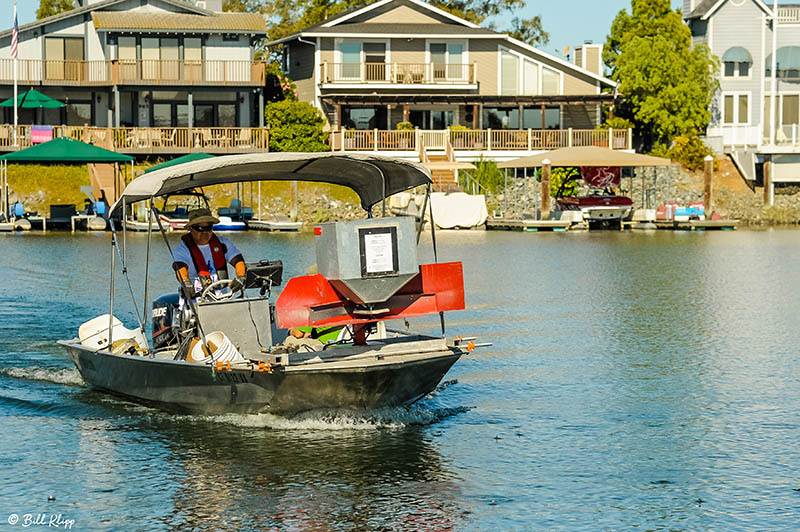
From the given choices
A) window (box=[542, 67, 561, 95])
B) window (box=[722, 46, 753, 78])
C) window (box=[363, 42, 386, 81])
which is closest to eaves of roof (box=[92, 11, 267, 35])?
window (box=[363, 42, 386, 81])

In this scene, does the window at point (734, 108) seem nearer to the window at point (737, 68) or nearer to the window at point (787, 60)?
the window at point (737, 68)

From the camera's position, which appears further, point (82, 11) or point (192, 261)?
point (82, 11)

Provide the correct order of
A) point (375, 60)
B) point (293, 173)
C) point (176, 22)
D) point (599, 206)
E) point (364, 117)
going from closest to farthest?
point (293, 173), point (599, 206), point (176, 22), point (375, 60), point (364, 117)

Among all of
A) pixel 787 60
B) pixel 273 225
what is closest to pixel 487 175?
pixel 273 225

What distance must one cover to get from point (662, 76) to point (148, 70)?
26579mm

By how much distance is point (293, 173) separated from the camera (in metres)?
16.6

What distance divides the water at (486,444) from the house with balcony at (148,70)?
36840 millimetres

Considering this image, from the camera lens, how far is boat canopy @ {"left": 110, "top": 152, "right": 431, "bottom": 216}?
581 inches

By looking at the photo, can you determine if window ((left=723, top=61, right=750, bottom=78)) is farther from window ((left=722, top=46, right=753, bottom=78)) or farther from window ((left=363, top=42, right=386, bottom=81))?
window ((left=363, top=42, right=386, bottom=81))

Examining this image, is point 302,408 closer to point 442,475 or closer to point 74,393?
point 442,475

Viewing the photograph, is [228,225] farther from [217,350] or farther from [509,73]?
[217,350]

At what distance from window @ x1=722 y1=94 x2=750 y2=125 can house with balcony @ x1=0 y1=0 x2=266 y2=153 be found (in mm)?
27069

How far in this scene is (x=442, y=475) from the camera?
519 inches

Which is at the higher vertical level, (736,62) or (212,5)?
(212,5)
